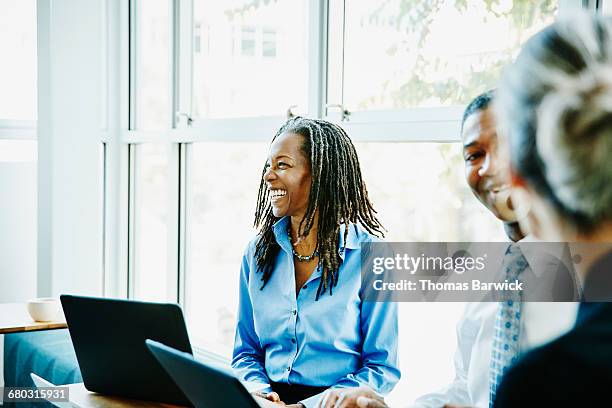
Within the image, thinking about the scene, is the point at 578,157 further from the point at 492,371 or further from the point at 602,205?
the point at 492,371

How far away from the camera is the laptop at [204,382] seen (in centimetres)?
131

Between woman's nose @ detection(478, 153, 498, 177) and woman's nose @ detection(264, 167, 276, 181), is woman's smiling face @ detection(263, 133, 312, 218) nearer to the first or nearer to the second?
woman's nose @ detection(264, 167, 276, 181)

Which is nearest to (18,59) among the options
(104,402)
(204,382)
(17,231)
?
(17,231)

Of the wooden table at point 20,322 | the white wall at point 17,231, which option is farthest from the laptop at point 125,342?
the white wall at point 17,231

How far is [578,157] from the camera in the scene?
751 millimetres

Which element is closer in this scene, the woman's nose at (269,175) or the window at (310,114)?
the woman's nose at (269,175)

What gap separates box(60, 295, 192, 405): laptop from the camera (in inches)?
64.8

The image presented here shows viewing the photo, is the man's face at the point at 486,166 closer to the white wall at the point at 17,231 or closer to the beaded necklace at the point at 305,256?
the beaded necklace at the point at 305,256

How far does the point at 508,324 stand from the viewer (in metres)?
1.17

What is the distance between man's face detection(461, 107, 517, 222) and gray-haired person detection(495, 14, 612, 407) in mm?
409

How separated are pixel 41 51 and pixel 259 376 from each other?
78.5 inches

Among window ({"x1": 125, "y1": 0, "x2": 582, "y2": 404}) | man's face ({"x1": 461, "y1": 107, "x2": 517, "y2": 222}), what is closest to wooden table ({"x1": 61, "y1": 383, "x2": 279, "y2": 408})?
man's face ({"x1": 461, "y1": 107, "x2": 517, "y2": 222})

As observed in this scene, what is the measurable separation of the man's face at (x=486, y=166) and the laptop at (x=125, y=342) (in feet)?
2.25

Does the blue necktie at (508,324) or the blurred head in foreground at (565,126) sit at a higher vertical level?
the blurred head in foreground at (565,126)
